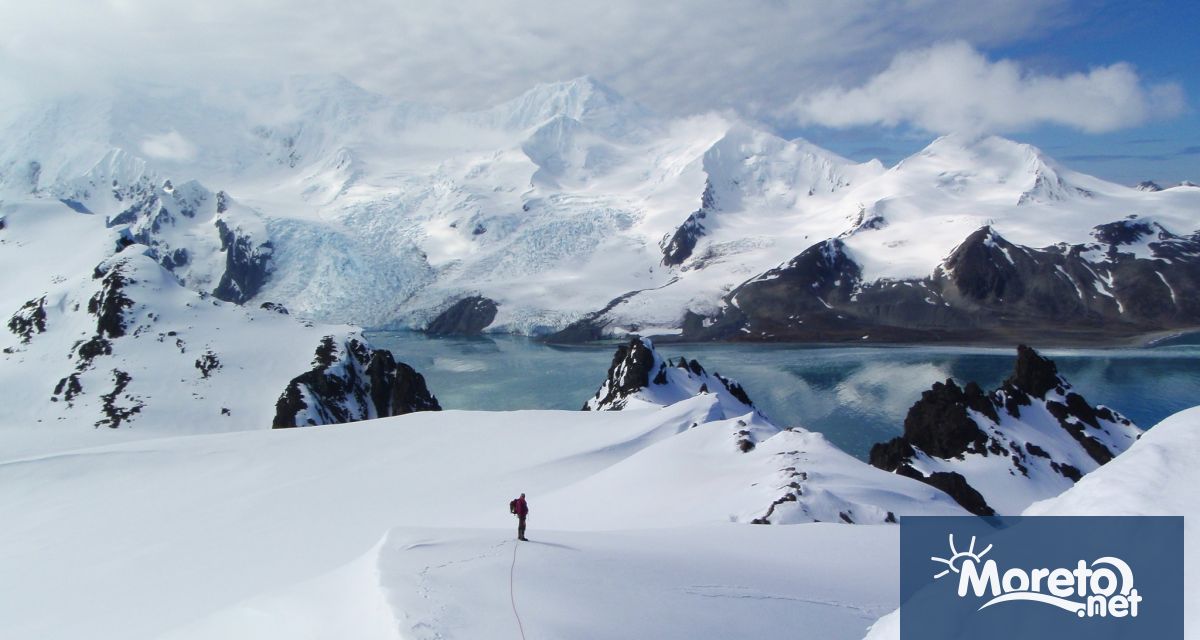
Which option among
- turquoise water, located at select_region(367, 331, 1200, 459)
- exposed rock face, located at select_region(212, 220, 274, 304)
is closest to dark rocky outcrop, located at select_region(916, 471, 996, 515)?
turquoise water, located at select_region(367, 331, 1200, 459)

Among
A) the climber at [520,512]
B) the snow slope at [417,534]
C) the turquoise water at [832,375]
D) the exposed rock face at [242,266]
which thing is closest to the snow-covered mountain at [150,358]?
the snow slope at [417,534]

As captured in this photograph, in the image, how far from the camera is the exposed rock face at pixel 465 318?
133 m

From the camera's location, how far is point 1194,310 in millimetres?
116500

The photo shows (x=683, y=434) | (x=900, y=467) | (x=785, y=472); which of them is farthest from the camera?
(x=900, y=467)

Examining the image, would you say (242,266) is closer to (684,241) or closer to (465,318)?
(465,318)

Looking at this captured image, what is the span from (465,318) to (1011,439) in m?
107

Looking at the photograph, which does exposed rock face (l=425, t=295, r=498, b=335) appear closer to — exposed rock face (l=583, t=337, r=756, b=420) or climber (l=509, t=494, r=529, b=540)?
exposed rock face (l=583, t=337, r=756, b=420)

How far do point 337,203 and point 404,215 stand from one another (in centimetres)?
2916

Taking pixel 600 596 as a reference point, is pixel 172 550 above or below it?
below

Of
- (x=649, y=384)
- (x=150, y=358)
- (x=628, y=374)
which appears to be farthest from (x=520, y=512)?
(x=150, y=358)

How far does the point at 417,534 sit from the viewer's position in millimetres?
10758

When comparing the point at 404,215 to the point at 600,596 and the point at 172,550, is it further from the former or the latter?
the point at 600,596

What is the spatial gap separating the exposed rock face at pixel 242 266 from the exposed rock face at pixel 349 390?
102821mm

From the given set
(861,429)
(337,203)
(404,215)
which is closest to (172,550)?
(861,429)
